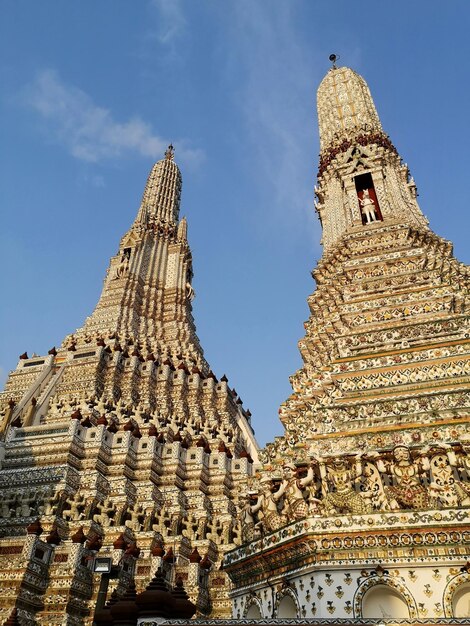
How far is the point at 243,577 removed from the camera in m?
9.82

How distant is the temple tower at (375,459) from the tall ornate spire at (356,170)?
3116 millimetres

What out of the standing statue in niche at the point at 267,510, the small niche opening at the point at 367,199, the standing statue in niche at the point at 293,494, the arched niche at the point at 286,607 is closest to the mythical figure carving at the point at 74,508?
the standing statue in niche at the point at 267,510

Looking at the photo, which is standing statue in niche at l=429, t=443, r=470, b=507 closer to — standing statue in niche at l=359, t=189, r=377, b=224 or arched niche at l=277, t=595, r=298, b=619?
arched niche at l=277, t=595, r=298, b=619

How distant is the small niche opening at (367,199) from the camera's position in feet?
73.7

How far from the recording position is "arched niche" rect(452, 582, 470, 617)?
7613mm

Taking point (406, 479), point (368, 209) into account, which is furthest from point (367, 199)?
point (406, 479)

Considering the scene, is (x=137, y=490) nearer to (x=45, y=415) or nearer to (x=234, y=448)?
(x=234, y=448)

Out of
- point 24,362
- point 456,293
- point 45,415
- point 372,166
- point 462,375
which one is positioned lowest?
point 462,375

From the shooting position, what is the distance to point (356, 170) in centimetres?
2484

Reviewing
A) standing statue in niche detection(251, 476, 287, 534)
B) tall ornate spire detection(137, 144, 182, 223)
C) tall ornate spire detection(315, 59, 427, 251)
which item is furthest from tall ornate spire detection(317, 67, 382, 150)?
standing statue in niche detection(251, 476, 287, 534)

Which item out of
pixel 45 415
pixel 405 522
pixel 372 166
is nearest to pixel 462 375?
pixel 405 522

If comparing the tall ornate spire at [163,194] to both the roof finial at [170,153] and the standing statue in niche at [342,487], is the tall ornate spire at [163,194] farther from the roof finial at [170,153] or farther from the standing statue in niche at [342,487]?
the standing statue in niche at [342,487]

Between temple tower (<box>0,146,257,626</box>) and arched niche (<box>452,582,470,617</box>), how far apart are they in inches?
245

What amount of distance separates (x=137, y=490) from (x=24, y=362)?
1469 centimetres
